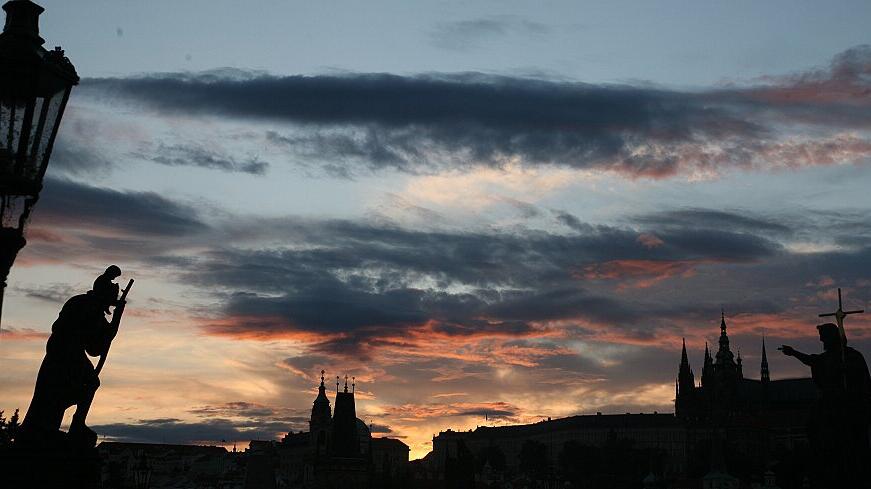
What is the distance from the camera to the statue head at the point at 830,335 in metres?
20.4

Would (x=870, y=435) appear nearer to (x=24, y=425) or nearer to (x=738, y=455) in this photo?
(x=24, y=425)

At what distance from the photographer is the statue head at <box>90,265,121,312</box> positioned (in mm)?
15484

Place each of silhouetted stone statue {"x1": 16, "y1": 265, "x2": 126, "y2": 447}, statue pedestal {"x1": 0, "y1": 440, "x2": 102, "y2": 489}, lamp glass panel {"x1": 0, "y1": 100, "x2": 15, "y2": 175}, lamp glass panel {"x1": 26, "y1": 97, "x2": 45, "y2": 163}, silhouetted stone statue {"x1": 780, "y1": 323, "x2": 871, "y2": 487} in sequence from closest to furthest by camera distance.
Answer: lamp glass panel {"x1": 0, "y1": 100, "x2": 15, "y2": 175}
lamp glass panel {"x1": 26, "y1": 97, "x2": 45, "y2": 163}
statue pedestal {"x1": 0, "y1": 440, "x2": 102, "y2": 489}
silhouetted stone statue {"x1": 16, "y1": 265, "x2": 126, "y2": 447}
silhouetted stone statue {"x1": 780, "y1": 323, "x2": 871, "y2": 487}

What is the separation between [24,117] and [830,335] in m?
15.3

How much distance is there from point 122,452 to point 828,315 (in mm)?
180106

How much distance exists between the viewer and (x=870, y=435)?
20031mm

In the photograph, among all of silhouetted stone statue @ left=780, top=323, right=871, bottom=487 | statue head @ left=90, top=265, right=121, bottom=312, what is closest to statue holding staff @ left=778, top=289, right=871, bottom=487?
silhouetted stone statue @ left=780, top=323, right=871, bottom=487

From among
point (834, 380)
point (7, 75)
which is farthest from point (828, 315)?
point (7, 75)

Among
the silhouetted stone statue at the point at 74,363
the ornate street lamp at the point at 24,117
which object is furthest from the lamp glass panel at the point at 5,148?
the silhouetted stone statue at the point at 74,363

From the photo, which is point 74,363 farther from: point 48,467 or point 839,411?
point 839,411

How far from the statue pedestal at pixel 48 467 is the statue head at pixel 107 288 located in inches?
77.2

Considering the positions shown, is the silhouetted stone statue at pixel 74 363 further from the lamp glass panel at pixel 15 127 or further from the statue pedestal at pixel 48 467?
the lamp glass panel at pixel 15 127

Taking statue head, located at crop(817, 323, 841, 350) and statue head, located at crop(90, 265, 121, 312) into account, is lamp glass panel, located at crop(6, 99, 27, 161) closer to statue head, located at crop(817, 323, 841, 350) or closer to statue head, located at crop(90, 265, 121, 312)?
statue head, located at crop(90, 265, 121, 312)

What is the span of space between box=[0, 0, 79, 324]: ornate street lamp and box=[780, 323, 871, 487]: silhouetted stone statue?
13766 millimetres
